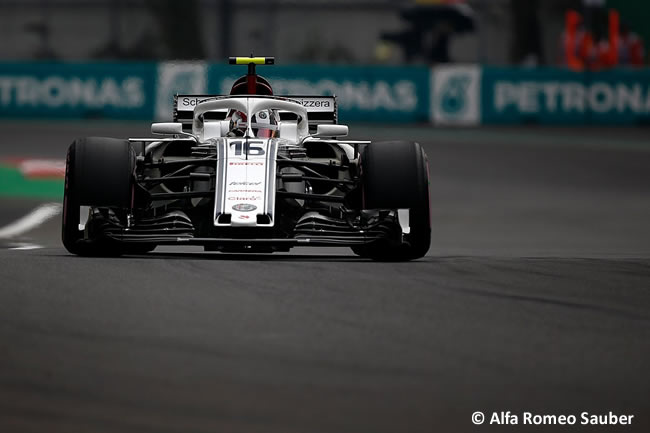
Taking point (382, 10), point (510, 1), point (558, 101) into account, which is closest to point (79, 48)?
point (382, 10)

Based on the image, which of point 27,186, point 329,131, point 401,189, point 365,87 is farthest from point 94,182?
point 365,87

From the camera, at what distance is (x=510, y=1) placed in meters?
55.7

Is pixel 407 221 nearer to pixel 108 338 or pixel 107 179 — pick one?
pixel 107 179

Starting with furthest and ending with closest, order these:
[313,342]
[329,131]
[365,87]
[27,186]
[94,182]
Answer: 1. [365,87]
2. [27,186]
3. [329,131]
4. [94,182]
5. [313,342]

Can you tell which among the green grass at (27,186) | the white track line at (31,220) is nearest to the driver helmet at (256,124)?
the white track line at (31,220)

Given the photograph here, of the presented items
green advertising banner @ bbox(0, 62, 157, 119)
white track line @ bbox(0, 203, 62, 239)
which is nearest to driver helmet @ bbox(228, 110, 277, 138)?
white track line @ bbox(0, 203, 62, 239)

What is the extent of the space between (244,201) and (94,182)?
1040 millimetres

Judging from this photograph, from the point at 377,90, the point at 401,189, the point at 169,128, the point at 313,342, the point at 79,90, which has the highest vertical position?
the point at 377,90

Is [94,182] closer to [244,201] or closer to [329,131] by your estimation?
[244,201]

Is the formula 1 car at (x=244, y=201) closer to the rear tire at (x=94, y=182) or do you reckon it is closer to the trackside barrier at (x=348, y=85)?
the rear tire at (x=94, y=182)

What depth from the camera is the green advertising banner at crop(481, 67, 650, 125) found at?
35688 mm

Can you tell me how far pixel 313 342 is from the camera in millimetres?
7211

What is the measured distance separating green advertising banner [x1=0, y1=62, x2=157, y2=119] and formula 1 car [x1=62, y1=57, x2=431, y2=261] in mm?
25601

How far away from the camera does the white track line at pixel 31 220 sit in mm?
15702
